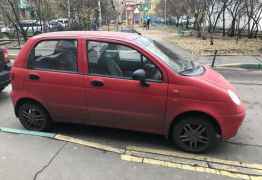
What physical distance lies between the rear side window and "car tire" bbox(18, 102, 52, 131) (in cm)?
64

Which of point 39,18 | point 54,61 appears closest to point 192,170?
point 54,61

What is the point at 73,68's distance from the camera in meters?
4.43

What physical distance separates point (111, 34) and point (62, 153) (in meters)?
1.83

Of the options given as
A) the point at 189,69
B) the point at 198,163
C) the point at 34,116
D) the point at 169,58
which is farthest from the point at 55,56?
the point at 198,163

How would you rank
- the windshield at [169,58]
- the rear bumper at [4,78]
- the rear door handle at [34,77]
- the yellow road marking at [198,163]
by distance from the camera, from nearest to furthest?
the yellow road marking at [198,163] < the windshield at [169,58] < the rear door handle at [34,77] < the rear bumper at [4,78]

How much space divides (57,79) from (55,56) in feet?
1.20

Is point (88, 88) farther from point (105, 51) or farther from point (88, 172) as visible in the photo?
point (88, 172)

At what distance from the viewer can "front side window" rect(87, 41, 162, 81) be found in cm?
423

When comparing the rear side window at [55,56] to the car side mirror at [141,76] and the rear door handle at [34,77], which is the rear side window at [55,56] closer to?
the rear door handle at [34,77]

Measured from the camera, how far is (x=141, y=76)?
3.98m

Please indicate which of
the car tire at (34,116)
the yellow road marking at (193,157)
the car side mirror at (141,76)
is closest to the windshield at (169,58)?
the car side mirror at (141,76)

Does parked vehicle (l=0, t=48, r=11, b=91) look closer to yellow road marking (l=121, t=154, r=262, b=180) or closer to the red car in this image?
the red car

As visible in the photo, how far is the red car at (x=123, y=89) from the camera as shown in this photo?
13.1ft

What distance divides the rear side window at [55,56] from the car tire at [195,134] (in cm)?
169
